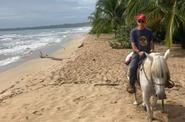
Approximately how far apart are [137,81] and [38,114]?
232 cm

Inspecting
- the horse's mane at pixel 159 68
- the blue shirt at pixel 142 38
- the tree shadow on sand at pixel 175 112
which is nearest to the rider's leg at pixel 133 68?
the blue shirt at pixel 142 38

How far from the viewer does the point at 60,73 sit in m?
15.1

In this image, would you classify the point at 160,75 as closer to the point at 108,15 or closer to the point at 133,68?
the point at 133,68

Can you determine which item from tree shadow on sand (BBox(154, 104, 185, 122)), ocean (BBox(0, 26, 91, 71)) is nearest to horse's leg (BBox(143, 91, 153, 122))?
tree shadow on sand (BBox(154, 104, 185, 122))

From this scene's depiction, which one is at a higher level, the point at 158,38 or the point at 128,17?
the point at 128,17

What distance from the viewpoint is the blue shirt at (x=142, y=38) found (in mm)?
8234

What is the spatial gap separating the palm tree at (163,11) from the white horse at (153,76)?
9.90 m

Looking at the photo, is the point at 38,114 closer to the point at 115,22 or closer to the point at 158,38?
the point at 158,38

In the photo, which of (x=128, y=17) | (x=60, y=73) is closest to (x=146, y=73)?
(x=60, y=73)

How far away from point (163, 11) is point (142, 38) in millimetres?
11415

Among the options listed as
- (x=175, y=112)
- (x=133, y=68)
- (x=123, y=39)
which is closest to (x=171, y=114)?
(x=175, y=112)

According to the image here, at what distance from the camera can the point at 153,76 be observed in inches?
283

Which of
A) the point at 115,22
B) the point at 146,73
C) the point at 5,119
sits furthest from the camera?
the point at 115,22

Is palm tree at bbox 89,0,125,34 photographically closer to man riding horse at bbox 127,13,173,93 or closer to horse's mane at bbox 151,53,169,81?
man riding horse at bbox 127,13,173,93
